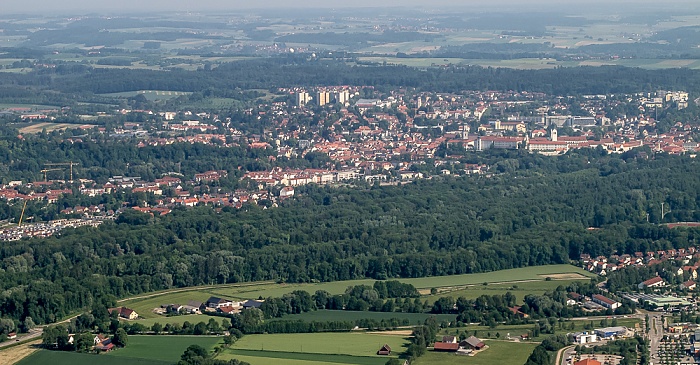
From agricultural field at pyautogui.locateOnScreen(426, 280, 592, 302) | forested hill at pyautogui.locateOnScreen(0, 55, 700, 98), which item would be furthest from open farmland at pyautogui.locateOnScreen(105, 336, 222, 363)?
forested hill at pyautogui.locateOnScreen(0, 55, 700, 98)

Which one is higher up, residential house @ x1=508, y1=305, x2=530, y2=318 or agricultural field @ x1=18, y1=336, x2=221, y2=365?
agricultural field @ x1=18, y1=336, x2=221, y2=365

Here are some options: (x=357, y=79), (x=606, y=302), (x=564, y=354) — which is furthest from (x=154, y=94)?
(x=564, y=354)

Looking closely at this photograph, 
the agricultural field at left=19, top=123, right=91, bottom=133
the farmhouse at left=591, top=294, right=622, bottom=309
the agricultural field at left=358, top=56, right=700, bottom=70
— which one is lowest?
the agricultural field at left=358, top=56, right=700, bottom=70

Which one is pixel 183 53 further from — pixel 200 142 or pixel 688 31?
pixel 200 142

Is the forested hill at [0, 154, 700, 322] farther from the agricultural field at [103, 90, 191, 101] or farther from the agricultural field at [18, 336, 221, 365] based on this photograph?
the agricultural field at [103, 90, 191, 101]

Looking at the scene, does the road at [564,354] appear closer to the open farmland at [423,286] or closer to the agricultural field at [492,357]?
the agricultural field at [492,357]

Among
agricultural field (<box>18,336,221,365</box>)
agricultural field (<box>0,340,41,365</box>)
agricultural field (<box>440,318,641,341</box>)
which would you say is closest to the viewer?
agricultural field (<box>18,336,221,365</box>)
